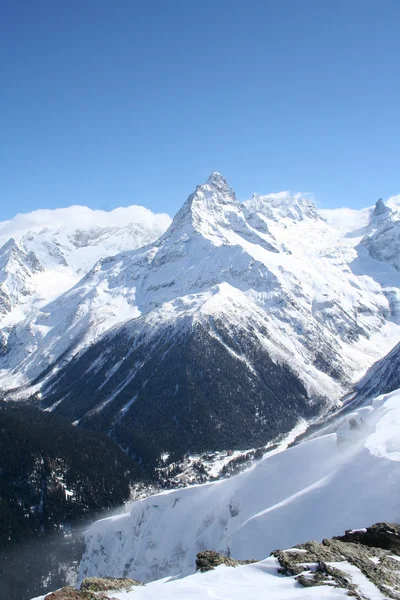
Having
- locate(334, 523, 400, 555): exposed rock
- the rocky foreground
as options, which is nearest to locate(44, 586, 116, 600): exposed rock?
the rocky foreground

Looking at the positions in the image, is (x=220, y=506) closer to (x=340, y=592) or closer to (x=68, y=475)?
(x=340, y=592)

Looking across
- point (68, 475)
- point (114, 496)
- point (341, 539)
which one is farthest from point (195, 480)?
point (341, 539)

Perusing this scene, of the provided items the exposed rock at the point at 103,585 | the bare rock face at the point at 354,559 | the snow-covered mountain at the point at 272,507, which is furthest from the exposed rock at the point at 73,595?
the snow-covered mountain at the point at 272,507

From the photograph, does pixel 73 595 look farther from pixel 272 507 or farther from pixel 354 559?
pixel 272 507

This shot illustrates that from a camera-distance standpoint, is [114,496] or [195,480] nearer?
[114,496]

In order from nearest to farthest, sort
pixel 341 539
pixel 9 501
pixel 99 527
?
pixel 341 539 → pixel 99 527 → pixel 9 501

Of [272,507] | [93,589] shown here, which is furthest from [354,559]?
[272,507]

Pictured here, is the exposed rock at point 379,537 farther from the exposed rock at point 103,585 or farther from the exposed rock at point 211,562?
the exposed rock at point 103,585

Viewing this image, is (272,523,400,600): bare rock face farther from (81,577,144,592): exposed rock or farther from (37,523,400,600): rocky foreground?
(81,577,144,592): exposed rock
